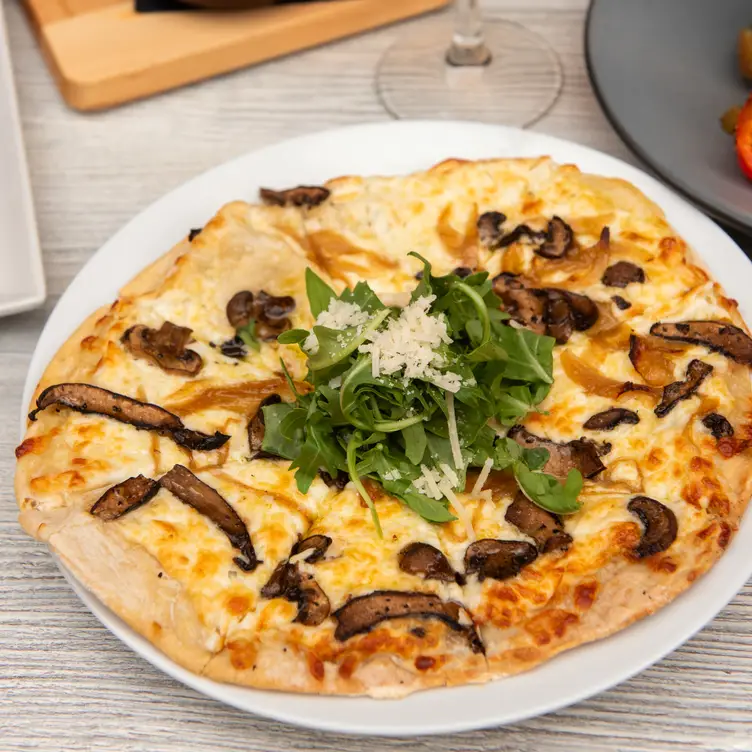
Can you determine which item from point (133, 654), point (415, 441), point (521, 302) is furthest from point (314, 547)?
point (521, 302)

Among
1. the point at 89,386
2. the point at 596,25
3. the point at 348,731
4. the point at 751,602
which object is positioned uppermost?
the point at 596,25

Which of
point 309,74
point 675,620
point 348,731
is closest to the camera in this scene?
point 348,731

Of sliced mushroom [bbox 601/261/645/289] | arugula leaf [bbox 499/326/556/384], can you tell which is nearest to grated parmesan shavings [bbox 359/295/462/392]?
arugula leaf [bbox 499/326/556/384]

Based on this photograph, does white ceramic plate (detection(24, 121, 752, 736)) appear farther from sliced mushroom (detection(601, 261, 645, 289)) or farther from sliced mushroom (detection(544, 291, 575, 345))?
sliced mushroom (detection(544, 291, 575, 345))

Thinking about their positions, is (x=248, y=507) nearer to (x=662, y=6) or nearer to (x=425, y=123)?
(x=425, y=123)

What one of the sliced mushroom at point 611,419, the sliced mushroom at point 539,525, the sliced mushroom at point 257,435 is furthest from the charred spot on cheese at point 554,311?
the sliced mushroom at point 257,435

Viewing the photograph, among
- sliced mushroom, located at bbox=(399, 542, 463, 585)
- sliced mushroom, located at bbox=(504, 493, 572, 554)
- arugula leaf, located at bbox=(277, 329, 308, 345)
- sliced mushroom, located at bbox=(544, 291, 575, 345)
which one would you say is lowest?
sliced mushroom, located at bbox=(399, 542, 463, 585)

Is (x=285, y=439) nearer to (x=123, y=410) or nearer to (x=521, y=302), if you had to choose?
(x=123, y=410)

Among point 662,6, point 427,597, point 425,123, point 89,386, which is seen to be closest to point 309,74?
point 425,123
